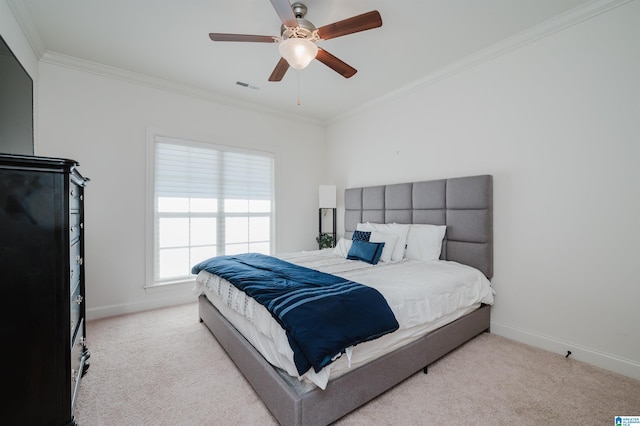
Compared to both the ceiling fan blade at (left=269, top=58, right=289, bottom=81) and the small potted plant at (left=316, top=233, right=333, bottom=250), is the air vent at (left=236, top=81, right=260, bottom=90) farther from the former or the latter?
the small potted plant at (left=316, top=233, right=333, bottom=250)

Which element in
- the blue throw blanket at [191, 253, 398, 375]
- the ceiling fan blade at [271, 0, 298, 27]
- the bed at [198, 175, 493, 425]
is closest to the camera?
the blue throw blanket at [191, 253, 398, 375]

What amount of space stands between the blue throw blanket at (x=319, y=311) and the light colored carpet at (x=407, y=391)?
0.57m

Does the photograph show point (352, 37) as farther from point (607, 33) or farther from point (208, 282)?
point (208, 282)

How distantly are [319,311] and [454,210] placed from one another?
2146 mm

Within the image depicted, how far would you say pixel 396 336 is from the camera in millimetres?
1830

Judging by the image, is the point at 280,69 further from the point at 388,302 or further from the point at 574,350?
the point at 574,350

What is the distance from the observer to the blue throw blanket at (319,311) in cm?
136

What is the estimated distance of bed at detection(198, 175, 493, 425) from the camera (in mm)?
1486

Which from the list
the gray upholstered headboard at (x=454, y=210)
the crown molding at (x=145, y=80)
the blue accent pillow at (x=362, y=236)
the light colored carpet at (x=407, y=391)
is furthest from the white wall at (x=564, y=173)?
the crown molding at (x=145, y=80)

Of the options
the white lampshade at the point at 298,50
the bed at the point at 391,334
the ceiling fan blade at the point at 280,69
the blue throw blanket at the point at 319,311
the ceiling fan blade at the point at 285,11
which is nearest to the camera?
the blue throw blanket at the point at 319,311

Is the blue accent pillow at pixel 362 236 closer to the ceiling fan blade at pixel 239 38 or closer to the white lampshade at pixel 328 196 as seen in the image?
the white lampshade at pixel 328 196

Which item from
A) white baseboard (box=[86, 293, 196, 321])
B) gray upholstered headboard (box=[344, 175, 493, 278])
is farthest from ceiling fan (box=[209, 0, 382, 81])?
white baseboard (box=[86, 293, 196, 321])

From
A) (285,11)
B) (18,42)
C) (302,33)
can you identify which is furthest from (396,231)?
(18,42)

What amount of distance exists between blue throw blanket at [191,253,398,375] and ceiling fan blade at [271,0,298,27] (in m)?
1.74
